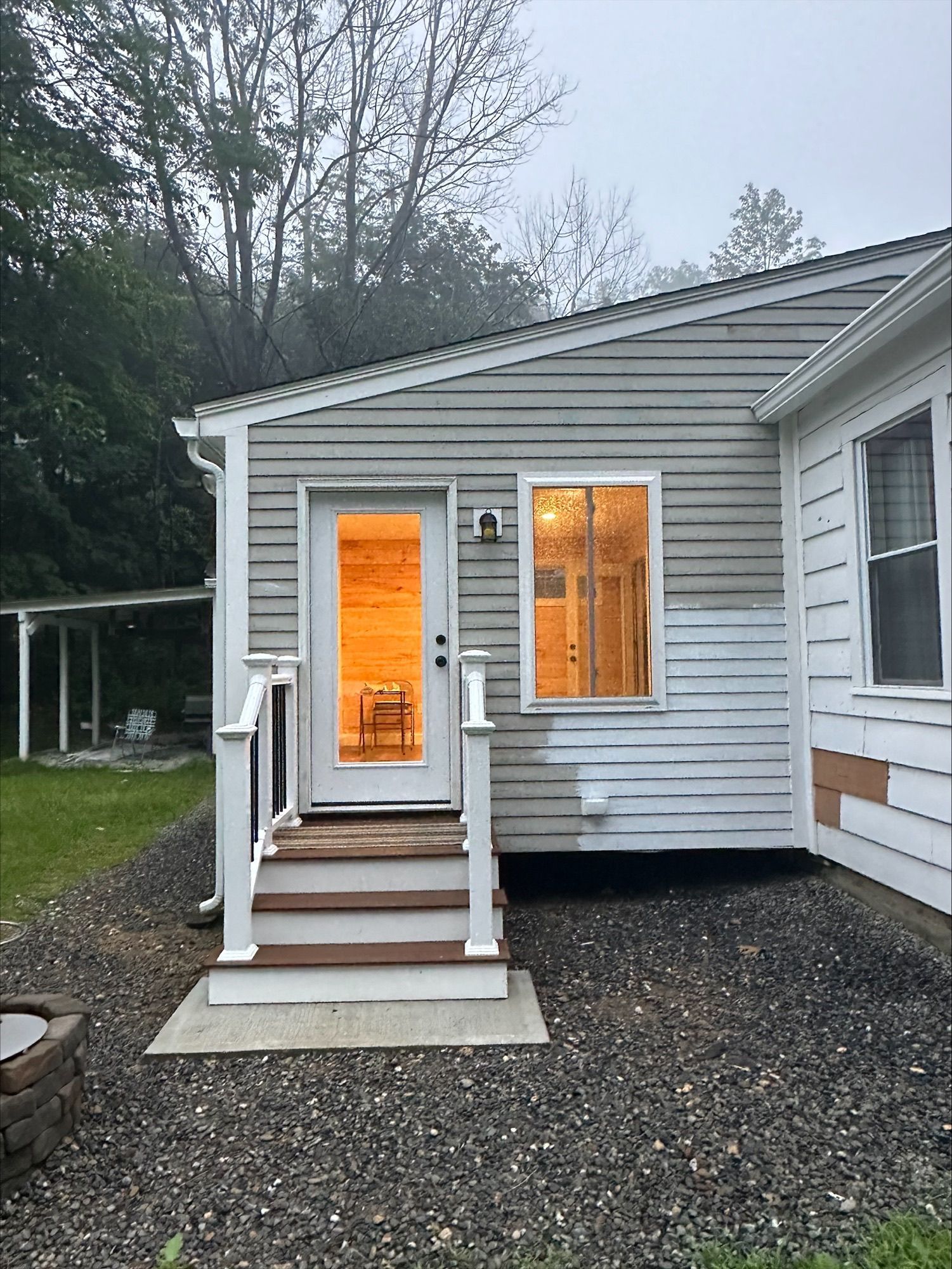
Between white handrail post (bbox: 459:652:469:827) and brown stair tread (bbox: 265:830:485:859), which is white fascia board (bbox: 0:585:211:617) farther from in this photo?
brown stair tread (bbox: 265:830:485:859)

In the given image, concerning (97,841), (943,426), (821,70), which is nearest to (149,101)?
(97,841)

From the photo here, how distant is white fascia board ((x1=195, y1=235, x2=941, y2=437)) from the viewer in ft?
14.4

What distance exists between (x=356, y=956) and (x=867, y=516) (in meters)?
3.17

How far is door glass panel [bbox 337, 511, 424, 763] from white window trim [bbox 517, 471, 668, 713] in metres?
0.62

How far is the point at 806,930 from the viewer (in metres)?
3.77

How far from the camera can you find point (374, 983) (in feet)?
10.5

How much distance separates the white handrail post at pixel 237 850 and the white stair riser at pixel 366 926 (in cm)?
13

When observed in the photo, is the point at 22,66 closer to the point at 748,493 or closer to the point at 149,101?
the point at 149,101

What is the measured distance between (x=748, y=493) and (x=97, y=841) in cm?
575

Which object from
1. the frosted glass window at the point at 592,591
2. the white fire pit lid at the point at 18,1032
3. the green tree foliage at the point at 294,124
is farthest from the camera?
the green tree foliage at the point at 294,124

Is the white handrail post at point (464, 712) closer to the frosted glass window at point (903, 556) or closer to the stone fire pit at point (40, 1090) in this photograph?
the stone fire pit at point (40, 1090)

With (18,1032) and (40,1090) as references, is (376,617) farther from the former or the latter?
(40,1090)

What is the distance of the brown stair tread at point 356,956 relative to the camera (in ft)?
10.4

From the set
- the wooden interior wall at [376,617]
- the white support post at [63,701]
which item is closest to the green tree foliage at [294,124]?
the white support post at [63,701]
